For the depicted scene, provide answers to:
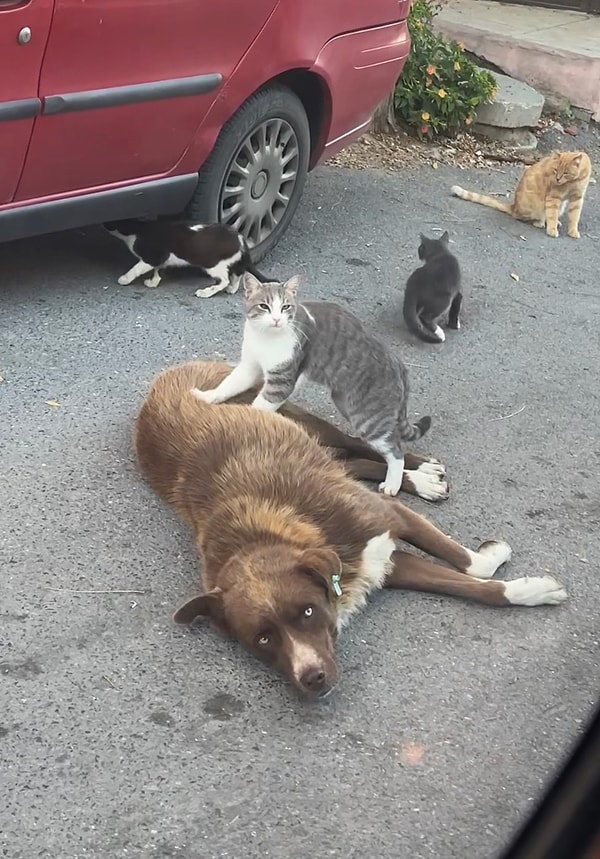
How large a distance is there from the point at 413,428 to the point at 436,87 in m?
5.71

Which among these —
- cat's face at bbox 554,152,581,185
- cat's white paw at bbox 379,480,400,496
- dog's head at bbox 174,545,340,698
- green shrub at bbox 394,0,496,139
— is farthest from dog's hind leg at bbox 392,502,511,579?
green shrub at bbox 394,0,496,139

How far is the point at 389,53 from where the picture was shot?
6.37 m

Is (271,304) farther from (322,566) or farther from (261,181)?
(261,181)

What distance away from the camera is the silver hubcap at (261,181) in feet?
19.0

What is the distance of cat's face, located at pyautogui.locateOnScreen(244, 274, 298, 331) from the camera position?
4.09 m

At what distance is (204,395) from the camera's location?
4.01 metres

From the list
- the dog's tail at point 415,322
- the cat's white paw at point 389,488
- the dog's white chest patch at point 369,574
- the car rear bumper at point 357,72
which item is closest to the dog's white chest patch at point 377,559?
the dog's white chest patch at point 369,574

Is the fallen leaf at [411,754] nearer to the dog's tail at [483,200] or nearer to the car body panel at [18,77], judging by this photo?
the car body panel at [18,77]

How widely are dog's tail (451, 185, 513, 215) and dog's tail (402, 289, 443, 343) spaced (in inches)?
103

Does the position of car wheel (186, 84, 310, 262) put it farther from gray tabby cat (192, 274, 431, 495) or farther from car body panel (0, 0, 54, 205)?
gray tabby cat (192, 274, 431, 495)

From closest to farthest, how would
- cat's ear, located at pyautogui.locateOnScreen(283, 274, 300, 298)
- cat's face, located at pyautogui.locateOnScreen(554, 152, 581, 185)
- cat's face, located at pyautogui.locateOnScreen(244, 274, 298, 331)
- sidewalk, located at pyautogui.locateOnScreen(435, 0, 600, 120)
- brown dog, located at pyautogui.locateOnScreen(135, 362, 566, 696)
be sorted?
brown dog, located at pyautogui.locateOnScreen(135, 362, 566, 696)
cat's face, located at pyautogui.locateOnScreen(244, 274, 298, 331)
cat's ear, located at pyautogui.locateOnScreen(283, 274, 300, 298)
cat's face, located at pyautogui.locateOnScreen(554, 152, 581, 185)
sidewalk, located at pyautogui.locateOnScreen(435, 0, 600, 120)

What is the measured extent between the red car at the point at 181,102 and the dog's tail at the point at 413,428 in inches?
81.8

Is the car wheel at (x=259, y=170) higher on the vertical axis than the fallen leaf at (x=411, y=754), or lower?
higher

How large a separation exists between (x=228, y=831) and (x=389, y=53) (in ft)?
17.3
